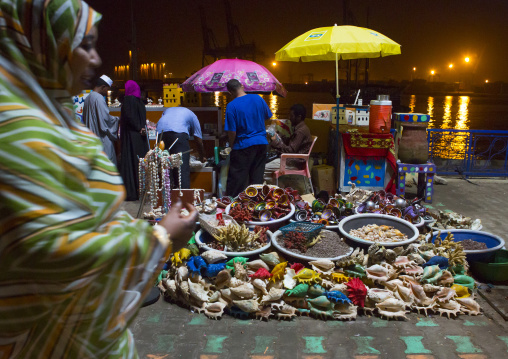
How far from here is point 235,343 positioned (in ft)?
9.63

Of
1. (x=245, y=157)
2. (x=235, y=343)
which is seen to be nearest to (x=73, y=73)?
(x=235, y=343)

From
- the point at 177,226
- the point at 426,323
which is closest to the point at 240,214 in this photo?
the point at 426,323

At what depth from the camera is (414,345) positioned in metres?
2.88

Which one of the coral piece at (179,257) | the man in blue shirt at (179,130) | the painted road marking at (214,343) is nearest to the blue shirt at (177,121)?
the man in blue shirt at (179,130)

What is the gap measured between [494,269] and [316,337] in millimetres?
1839

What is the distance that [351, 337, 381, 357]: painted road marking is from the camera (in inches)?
111

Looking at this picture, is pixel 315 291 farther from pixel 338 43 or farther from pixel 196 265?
pixel 338 43

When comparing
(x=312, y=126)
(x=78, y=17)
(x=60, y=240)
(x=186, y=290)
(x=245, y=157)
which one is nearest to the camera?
(x=60, y=240)

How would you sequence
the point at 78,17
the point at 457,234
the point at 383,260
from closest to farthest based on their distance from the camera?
the point at 78,17 < the point at 383,260 < the point at 457,234

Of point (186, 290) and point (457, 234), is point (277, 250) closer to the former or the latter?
point (186, 290)

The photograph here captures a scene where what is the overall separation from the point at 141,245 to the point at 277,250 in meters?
3.13

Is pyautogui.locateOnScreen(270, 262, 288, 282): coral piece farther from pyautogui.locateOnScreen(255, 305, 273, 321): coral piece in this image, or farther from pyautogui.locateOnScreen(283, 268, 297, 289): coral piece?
pyautogui.locateOnScreen(255, 305, 273, 321): coral piece

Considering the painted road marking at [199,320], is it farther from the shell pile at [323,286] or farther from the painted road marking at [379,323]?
the painted road marking at [379,323]

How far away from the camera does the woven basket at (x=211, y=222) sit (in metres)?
4.02
